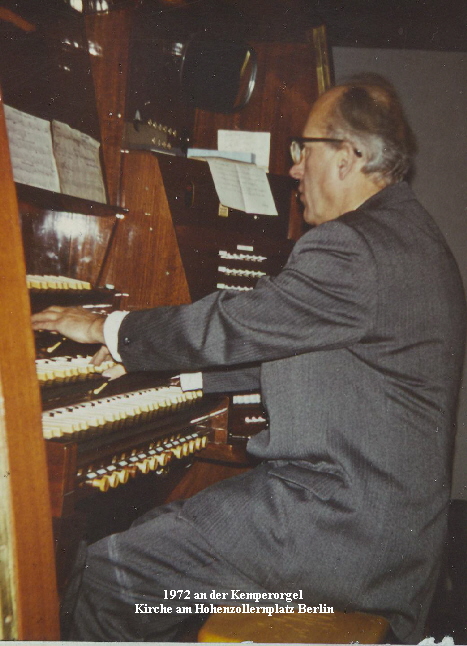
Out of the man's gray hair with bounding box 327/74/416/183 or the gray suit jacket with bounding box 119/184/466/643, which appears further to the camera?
the man's gray hair with bounding box 327/74/416/183

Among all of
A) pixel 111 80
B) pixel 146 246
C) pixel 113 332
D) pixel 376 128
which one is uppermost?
pixel 111 80

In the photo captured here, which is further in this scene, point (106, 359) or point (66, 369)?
point (106, 359)

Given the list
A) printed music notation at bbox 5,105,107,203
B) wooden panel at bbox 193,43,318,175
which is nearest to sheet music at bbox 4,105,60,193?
printed music notation at bbox 5,105,107,203

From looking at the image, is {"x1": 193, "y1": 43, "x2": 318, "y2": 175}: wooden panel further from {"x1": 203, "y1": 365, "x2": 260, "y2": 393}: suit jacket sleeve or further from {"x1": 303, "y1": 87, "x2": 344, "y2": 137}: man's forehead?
{"x1": 203, "y1": 365, "x2": 260, "y2": 393}: suit jacket sleeve

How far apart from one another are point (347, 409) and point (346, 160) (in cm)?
82

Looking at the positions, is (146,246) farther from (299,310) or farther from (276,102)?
(276,102)

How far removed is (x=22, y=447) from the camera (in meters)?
1.21

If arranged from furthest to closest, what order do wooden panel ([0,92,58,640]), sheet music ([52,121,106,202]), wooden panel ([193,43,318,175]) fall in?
wooden panel ([193,43,318,175])
sheet music ([52,121,106,202])
wooden panel ([0,92,58,640])

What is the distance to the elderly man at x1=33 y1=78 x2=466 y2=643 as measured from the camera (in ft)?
4.71

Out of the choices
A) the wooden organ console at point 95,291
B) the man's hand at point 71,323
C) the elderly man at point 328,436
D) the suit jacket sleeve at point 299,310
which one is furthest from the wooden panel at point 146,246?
the suit jacket sleeve at point 299,310

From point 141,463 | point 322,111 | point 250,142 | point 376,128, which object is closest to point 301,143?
point 322,111

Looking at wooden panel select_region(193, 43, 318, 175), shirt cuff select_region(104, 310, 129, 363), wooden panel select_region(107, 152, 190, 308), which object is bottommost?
shirt cuff select_region(104, 310, 129, 363)

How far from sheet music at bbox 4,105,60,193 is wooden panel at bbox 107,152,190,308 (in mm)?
426

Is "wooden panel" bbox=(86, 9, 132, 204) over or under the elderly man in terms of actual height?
over
